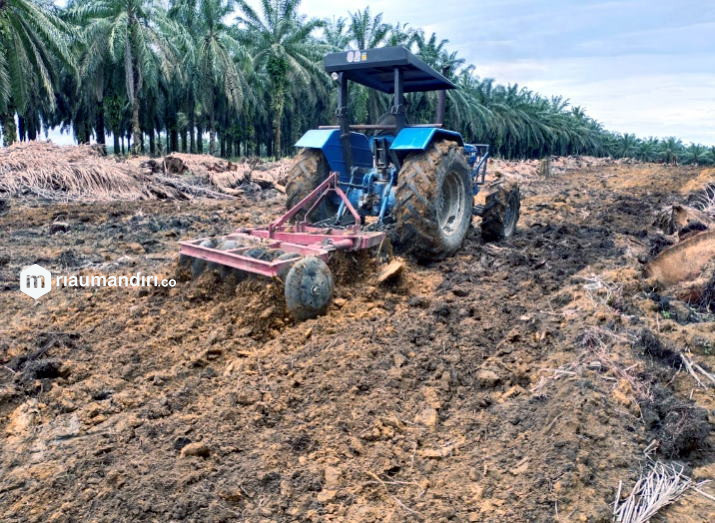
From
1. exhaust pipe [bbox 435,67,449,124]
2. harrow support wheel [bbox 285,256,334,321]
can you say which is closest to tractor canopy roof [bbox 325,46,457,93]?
exhaust pipe [bbox 435,67,449,124]

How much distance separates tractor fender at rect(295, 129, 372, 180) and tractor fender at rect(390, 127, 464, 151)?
1.99 ft

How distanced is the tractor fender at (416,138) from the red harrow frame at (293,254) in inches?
35.3

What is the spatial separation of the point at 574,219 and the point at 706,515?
9.03 metres

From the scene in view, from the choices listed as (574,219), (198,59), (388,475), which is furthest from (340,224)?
(198,59)

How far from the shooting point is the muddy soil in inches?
97.4

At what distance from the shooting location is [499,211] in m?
7.44

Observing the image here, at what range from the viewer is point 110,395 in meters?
3.48

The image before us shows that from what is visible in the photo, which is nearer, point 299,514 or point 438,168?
point 299,514

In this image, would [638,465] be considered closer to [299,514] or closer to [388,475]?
[388,475]

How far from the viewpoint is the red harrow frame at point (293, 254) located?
4.25 m

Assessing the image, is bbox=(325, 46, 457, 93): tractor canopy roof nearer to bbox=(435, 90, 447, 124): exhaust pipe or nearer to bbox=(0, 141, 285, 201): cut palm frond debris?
bbox=(435, 90, 447, 124): exhaust pipe

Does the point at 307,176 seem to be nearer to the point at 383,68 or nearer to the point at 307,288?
Result: the point at 383,68

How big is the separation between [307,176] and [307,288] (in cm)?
250

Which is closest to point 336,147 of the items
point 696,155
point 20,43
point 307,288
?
point 307,288
